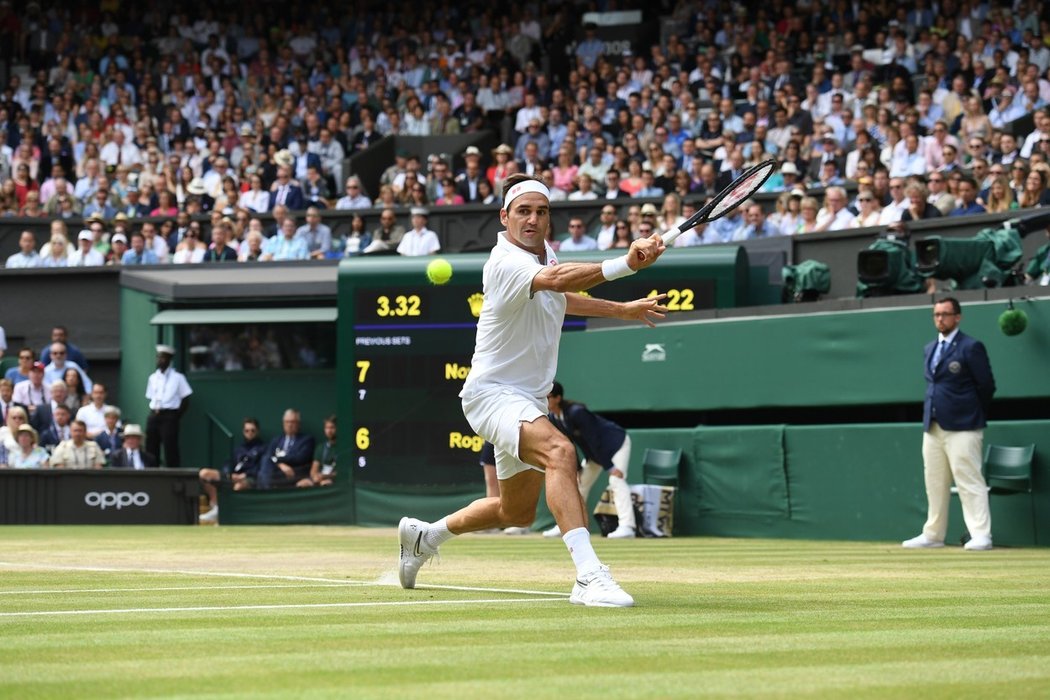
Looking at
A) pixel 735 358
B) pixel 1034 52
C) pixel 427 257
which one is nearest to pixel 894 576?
pixel 735 358

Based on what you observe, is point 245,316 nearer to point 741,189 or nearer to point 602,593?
point 741,189

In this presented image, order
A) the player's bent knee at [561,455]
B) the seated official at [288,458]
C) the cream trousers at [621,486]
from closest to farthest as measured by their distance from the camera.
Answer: the player's bent knee at [561,455]
the cream trousers at [621,486]
the seated official at [288,458]

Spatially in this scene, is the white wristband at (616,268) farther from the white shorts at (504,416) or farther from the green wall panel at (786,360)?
the green wall panel at (786,360)

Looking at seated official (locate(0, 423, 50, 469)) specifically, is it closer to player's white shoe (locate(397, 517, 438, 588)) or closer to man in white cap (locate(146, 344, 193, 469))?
man in white cap (locate(146, 344, 193, 469))

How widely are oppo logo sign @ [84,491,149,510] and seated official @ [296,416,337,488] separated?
2.01m

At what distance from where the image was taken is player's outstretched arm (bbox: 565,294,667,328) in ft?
25.1

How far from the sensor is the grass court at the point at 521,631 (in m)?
4.78

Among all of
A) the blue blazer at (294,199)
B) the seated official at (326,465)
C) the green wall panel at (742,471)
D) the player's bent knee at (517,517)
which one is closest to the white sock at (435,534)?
the player's bent knee at (517,517)

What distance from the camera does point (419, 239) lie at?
22094 millimetres

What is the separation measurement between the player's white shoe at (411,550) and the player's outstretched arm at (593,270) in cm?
177

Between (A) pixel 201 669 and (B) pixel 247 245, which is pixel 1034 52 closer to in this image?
(B) pixel 247 245

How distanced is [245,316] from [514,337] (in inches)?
601

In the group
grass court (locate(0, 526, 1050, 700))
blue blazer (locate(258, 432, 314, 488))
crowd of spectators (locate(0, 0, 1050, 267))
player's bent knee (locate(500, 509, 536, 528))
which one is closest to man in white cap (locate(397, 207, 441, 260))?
crowd of spectators (locate(0, 0, 1050, 267))

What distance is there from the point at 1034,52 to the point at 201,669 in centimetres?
→ 2029
